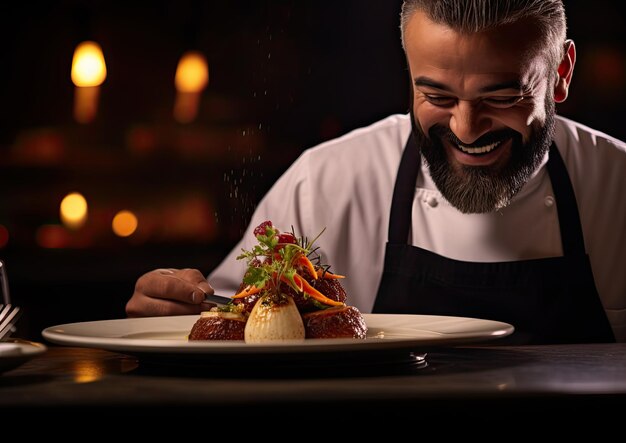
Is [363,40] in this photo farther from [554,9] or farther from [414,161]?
[554,9]

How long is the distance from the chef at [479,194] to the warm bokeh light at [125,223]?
184cm

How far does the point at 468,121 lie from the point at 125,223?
2.59 meters

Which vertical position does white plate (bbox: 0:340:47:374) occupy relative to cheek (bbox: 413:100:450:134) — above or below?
below

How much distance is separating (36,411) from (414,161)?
1669 millimetres

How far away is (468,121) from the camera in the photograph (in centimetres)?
199

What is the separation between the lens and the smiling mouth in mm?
2098

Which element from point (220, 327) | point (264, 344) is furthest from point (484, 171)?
point (264, 344)

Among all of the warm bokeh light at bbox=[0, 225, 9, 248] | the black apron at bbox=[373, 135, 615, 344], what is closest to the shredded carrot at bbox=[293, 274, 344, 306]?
the black apron at bbox=[373, 135, 615, 344]

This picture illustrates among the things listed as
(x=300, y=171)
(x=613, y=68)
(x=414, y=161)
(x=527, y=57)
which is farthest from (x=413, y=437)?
(x=613, y=68)

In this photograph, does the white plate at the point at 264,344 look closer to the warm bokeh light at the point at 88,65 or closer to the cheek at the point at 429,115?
the cheek at the point at 429,115

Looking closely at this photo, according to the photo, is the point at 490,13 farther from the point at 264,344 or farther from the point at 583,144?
the point at 264,344

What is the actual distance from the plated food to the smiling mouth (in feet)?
3.06

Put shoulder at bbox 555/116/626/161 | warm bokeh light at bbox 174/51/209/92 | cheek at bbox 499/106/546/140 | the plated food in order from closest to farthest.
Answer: the plated food < cheek at bbox 499/106/546/140 < shoulder at bbox 555/116/626/161 < warm bokeh light at bbox 174/51/209/92

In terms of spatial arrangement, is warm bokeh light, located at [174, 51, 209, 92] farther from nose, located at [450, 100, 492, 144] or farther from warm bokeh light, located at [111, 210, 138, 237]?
nose, located at [450, 100, 492, 144]
